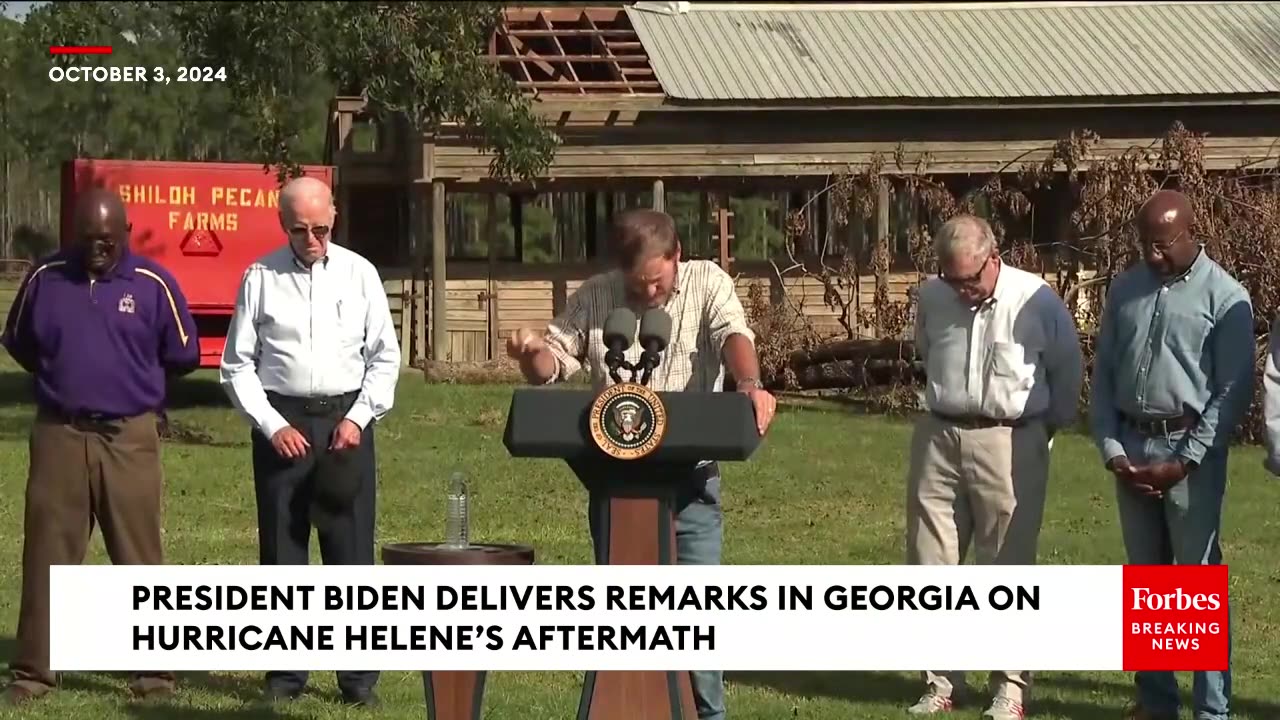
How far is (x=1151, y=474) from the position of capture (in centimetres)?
787

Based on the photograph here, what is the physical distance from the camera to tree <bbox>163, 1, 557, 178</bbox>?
1884 centimetres

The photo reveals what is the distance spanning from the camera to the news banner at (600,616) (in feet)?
21.0

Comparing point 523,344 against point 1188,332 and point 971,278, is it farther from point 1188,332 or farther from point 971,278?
point 1188,332

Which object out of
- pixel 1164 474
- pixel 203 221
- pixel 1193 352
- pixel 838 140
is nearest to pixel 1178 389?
pixel 1193 352

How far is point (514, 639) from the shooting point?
6.45 metres

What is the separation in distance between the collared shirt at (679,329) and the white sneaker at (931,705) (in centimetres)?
195

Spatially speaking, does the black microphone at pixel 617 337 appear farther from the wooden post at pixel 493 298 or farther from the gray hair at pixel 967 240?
the wooden post at pixel 493 298

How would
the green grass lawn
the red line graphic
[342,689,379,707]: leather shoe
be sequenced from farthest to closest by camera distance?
the red line graphic < the green grass lawn < [342,689,379,707]: leather shoe

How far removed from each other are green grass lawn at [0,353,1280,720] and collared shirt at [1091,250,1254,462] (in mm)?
1390

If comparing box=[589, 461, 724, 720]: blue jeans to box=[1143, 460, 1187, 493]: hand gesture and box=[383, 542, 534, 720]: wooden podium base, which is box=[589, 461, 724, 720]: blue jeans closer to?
box=[383, 542, 534, 720]: wooden podium base

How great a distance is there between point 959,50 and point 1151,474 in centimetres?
2290

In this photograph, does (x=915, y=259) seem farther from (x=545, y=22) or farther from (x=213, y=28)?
(x=545, y=22)

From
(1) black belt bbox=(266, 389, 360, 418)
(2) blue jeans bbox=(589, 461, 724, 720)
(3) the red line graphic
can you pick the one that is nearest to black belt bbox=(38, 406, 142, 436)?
(1) black belt bbox=(266, 389, 360, 418)

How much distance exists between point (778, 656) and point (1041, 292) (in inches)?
93.2
